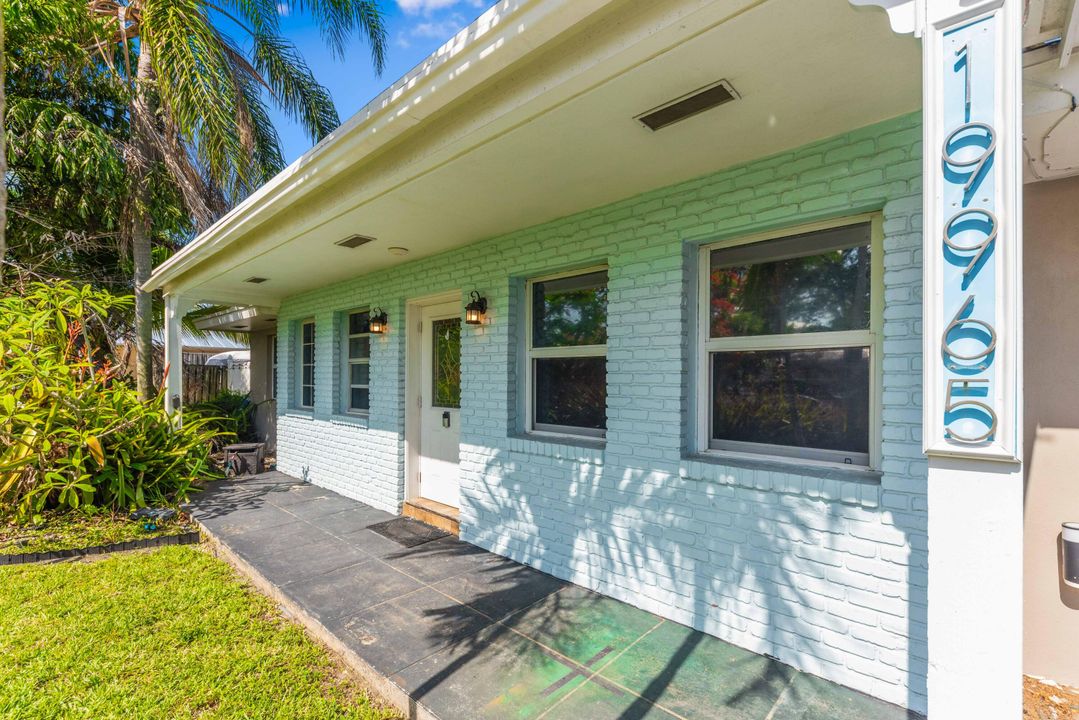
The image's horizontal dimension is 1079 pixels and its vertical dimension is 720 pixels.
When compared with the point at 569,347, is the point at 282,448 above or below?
below

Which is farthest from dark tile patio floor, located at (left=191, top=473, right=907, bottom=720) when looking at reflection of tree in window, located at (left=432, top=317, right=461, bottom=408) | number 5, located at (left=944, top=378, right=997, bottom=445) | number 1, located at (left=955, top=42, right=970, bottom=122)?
number 1, located at (left=955, top=42, right=970, bottom=122)

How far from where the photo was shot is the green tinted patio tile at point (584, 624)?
2.61 metres

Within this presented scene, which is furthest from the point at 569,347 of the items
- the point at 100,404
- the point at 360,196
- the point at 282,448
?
the point at 282,448

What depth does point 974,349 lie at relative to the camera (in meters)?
1.25

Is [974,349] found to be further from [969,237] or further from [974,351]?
[969,237]

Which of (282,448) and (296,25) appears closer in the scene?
(282,448)

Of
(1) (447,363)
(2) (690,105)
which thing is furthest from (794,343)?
(1) (447,363)

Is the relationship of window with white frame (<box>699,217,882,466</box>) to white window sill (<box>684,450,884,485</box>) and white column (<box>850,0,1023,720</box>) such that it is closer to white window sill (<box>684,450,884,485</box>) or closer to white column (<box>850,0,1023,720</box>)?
white window sill (<box>684,450,884,485</box>)

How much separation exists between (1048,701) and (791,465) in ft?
4.70

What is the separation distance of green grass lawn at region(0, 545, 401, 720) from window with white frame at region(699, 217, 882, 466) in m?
2.35

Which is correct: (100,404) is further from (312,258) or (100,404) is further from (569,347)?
(569,347)

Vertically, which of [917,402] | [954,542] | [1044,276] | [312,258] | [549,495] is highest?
[312,258]

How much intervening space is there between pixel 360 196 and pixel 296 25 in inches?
282

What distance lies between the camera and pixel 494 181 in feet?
9.45
